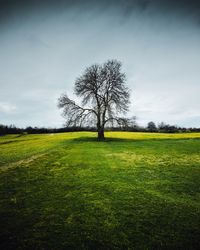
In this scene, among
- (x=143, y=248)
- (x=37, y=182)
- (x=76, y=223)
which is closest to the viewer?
(x=143, y=248)

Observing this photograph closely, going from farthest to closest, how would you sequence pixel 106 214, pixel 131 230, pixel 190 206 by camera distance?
1. pixel 190 206
2. pixel 106 214
3. pixel 131 230

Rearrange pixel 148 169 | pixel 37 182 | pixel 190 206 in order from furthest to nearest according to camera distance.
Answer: pixel 148 169
pixel 37 182
pixel 190 206

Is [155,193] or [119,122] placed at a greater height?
[119,122]

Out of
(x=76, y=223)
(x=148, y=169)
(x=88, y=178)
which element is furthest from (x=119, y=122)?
(x=76, y=223)

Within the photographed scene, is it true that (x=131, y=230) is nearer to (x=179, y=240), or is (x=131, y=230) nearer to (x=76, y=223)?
(x=179, y=240)

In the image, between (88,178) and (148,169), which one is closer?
(88,178)

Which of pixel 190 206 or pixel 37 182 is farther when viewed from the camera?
pixel 37 182

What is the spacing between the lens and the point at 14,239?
434 cm

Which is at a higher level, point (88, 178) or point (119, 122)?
point (119, 122)

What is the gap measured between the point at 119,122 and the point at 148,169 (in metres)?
22.6

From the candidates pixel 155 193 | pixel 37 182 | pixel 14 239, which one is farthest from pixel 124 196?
pixel 37 182

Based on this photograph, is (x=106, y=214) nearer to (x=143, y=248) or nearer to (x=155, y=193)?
(x=143, y=248)

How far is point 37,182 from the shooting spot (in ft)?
29.2

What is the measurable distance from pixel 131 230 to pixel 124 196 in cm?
222
